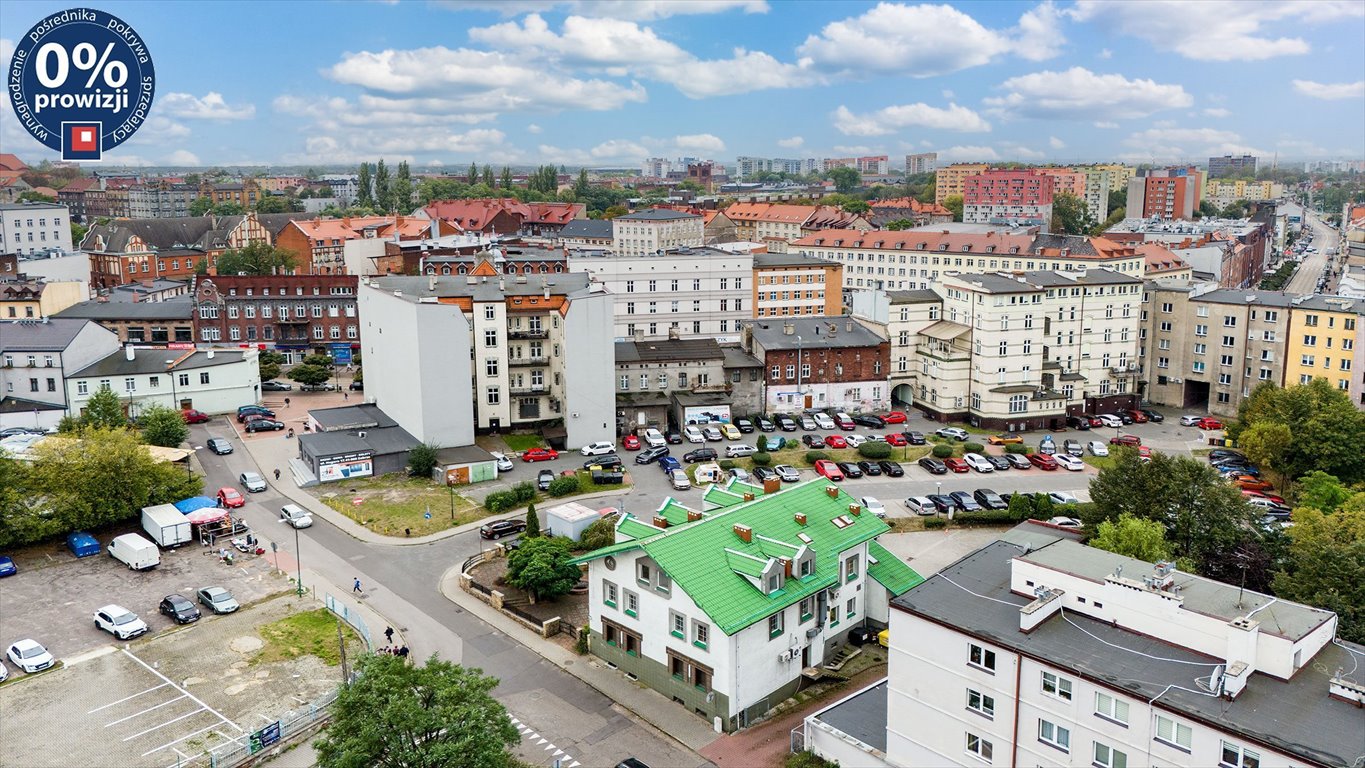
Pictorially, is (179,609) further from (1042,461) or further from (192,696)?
(1042,461)

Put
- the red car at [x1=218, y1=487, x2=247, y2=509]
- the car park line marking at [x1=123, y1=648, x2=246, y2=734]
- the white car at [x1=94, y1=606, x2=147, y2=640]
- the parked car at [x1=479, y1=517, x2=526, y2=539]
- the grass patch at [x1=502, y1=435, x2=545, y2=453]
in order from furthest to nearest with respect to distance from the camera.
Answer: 1. the grass patch at [x1=502, y1=435, x2=545, y2=453]
2. the red car at [x1=218, y1=487, x2=247, y2=509]
3. the parked car at [x1=479, y1=517, x2=526, y2=539]
4. the white car at [x1=94, y1=606, x2=147, y2=640]
5. the car park line marking at [x1=123, y1=648, x2=246, y2=734]

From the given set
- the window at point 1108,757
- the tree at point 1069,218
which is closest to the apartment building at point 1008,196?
the tree at point 1069,218

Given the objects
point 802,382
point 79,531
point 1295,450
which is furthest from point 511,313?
Result: point 1295,450

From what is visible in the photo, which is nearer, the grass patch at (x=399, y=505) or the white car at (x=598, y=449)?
the grass patch at (x=399, y=505)

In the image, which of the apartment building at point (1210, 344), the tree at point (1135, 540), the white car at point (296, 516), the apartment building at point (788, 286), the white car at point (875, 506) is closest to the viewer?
the tree at point (1135, 540)

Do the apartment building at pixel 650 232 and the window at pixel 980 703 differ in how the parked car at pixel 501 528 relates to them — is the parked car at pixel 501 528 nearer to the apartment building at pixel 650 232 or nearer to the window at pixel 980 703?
the window at pixel 980 703

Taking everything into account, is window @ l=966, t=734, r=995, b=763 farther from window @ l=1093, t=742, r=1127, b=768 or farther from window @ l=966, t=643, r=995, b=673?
window @ l=1093, t=742, r=1127, b=768

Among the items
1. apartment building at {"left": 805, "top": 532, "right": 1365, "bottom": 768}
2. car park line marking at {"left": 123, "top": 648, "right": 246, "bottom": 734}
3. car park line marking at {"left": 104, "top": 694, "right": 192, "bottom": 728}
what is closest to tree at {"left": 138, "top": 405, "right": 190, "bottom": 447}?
car park line marking at {"left": 123, "top": 648, "right": 246, "bottom": 734}
